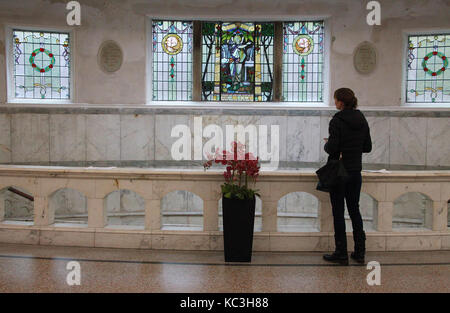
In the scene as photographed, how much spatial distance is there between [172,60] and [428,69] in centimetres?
642

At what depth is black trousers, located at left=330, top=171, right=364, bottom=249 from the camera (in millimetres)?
4914

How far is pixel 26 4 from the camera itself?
10.4m

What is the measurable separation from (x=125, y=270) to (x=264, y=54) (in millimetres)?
7923

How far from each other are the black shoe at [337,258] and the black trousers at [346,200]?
0.30 ft

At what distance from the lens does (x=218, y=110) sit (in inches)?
425

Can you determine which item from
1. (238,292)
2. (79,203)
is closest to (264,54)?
(79,203)

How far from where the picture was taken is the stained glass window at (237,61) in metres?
11.3

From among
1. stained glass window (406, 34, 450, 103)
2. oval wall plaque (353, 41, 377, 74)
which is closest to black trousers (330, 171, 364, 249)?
oval wall plaque (353, 41, 377, 74)

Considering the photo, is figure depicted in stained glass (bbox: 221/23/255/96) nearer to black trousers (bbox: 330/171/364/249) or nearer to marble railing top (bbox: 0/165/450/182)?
marble railing top (bbox: 0/165/450/182)

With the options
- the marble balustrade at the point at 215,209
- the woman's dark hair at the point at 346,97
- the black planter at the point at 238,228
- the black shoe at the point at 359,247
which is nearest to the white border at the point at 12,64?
the marble balustrade at the point at 215,209

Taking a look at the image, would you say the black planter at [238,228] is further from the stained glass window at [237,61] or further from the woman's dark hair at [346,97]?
the stained glass window at [237,61]

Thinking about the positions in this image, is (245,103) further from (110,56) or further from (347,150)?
(347,150)

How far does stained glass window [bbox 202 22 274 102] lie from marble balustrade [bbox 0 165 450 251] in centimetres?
603

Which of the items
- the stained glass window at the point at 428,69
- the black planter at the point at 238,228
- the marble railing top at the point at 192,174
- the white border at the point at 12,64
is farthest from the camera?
the stained glass window at the point at 428,69
